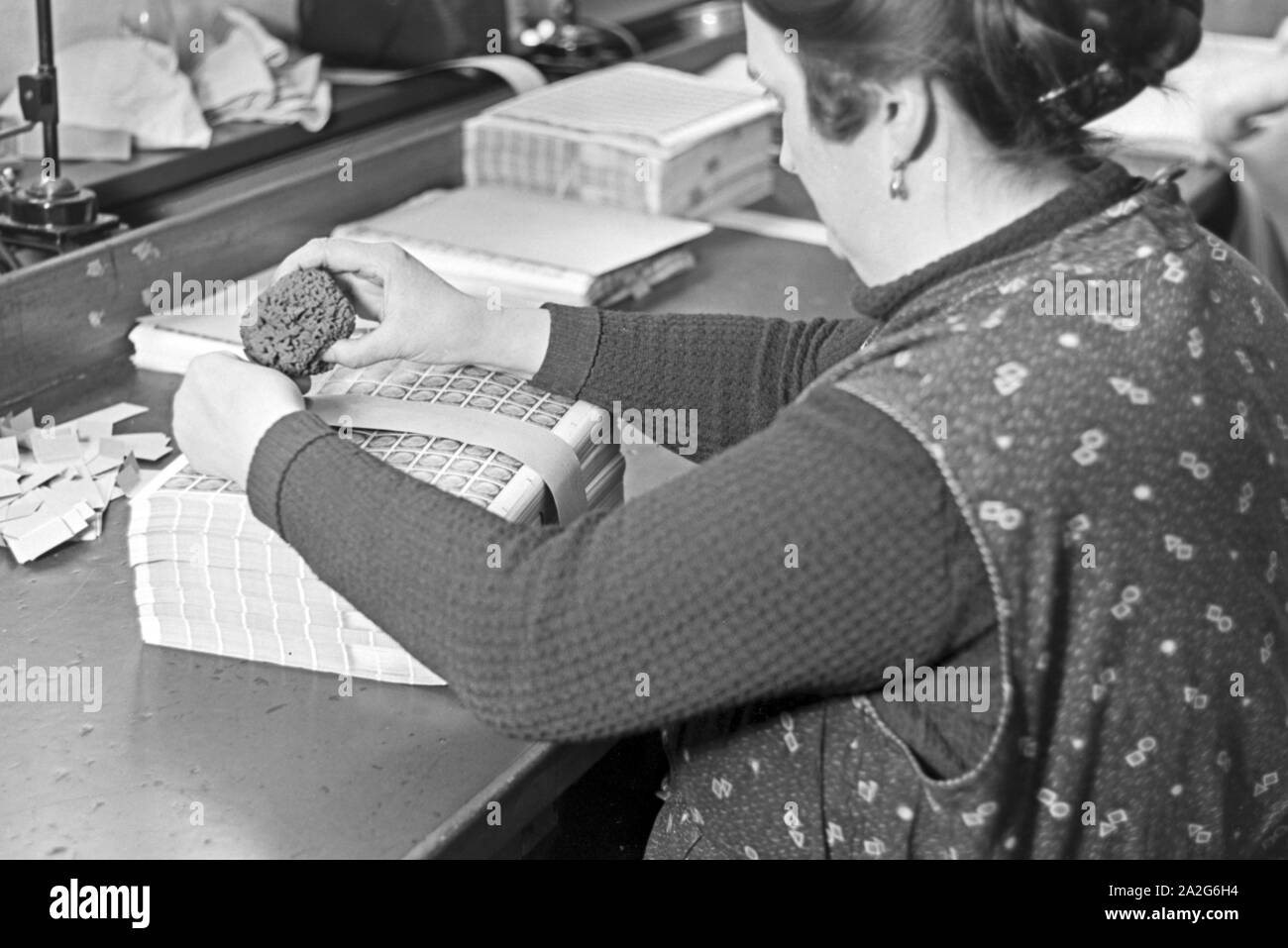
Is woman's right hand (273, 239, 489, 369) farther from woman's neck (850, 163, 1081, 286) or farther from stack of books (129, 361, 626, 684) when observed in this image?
woman's neck (850, 163, 1081, 286)

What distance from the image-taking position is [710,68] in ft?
9.59

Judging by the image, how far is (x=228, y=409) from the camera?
118 cm

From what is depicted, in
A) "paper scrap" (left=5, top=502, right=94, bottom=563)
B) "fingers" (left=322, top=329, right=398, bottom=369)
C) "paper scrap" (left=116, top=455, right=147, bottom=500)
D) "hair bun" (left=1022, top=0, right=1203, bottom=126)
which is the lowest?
"paper scrap" (left=116, top=455, right=147, bottom=500)

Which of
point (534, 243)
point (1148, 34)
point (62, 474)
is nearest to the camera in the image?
point (1148, 34)

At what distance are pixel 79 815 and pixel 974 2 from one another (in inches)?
30.5

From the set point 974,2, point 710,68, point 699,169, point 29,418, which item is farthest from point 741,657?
point 710,68

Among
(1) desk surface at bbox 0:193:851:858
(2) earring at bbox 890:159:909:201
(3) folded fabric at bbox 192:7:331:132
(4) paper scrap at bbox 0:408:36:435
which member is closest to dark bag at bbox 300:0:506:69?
(3) folded fabric at bbox 192:7:331:132

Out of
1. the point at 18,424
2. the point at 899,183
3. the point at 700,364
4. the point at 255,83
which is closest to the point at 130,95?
the point at 255,83

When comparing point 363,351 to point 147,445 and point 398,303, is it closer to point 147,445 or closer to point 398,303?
point 398,303

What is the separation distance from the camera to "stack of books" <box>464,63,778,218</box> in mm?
2205

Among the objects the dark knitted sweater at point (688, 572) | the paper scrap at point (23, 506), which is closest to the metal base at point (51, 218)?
the paper scrap at point (23, 506)

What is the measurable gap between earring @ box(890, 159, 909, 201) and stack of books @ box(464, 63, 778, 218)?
1.12 metres

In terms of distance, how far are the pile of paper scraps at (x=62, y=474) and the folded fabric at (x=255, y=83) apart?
2.40 feet

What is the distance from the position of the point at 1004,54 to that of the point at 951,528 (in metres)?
0.30
